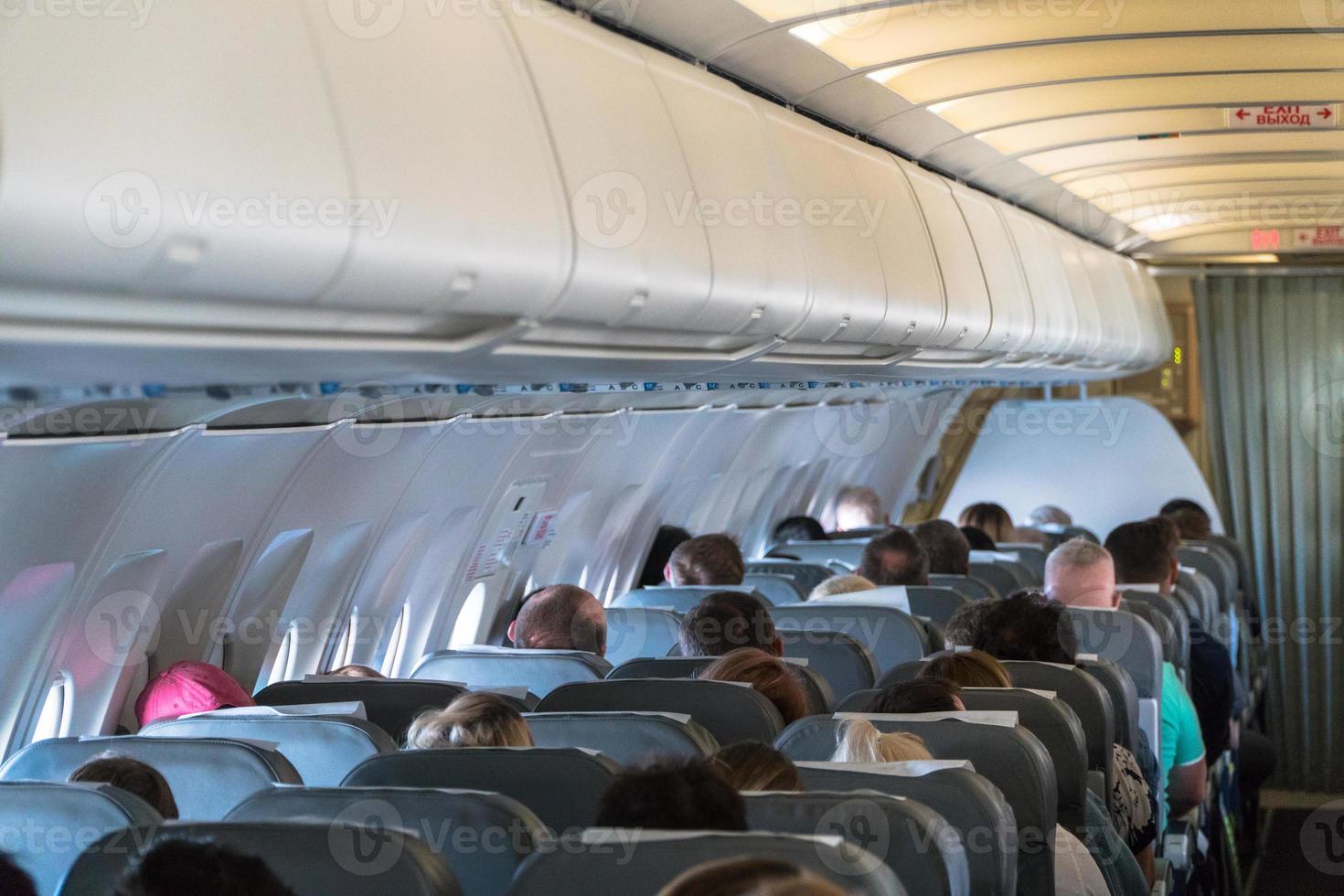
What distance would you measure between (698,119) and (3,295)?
2.70m

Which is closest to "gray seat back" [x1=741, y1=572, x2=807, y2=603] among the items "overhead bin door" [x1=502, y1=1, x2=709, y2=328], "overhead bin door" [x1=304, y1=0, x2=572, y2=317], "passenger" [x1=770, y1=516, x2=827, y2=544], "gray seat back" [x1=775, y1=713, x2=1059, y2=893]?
"passenger" [x1=770, y1=516, x2=827, y2=544]

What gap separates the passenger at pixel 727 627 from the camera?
5156 mm

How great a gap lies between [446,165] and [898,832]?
1.58 meters

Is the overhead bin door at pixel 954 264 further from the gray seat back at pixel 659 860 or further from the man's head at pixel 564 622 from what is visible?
the gray seat back at pixel 659 860

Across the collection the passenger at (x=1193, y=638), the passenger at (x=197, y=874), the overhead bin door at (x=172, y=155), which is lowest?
the passenger at (x=1193, y=638)

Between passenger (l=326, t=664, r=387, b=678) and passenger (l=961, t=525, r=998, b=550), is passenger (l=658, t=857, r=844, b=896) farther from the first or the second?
passenger (l=961, t=525, r=998, b=550)

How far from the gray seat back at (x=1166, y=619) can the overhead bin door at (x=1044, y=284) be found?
1961 millimetres

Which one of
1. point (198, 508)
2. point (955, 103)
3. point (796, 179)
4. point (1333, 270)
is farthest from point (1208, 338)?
point (198, 508)

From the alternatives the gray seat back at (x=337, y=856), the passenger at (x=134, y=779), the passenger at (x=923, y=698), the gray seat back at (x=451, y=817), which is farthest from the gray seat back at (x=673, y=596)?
the gray seat back at (x=337, y=856)

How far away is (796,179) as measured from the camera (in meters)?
5.20

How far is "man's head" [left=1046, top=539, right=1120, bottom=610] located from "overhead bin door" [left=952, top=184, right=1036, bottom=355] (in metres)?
1.51

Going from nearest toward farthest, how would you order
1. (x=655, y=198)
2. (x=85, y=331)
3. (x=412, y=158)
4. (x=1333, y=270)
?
(x=85, y=331)
(x=412, y=158)
(x=655, y=198)
(x=1333, y=270)

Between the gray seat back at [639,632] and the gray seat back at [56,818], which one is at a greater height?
the gray seat back at [56,818]

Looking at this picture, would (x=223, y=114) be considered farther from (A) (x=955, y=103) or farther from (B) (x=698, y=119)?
(A) (x=955, y=103)
